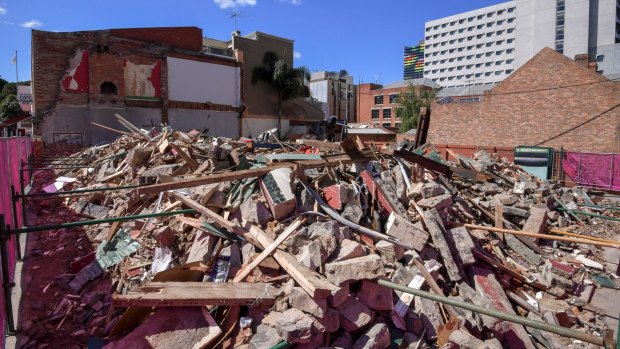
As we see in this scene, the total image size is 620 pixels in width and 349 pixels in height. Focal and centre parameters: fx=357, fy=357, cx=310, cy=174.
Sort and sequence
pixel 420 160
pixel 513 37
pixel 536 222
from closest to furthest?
pixel 536 222
pixel 420 160
pixel 513 37

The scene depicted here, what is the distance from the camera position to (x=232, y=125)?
29.7 metres

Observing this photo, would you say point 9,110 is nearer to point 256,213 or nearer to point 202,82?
point 202,82

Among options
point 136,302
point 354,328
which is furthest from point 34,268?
point 354,328

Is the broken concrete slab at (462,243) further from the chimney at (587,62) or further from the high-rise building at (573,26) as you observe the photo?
the high-rise building at (573,26)

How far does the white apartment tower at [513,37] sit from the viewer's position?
6362 cm

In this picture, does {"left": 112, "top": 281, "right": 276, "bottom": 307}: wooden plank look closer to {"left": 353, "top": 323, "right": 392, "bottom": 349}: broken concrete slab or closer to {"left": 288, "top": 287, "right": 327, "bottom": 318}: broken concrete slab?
{"left": 288, "top": 287, "right": 327, "bottom": 318}: broken concrete slab

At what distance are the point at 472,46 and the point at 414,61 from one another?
38.1 meters

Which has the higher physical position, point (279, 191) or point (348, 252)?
point (279, 191)

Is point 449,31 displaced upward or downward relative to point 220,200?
upward

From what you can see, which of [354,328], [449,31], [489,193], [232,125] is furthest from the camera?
[449,31]

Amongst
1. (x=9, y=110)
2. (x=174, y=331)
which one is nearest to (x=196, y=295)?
(x=174, y=331)

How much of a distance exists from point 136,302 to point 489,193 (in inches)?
340

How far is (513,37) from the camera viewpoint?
79.0 m

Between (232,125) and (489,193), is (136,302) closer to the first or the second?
(489,193)
